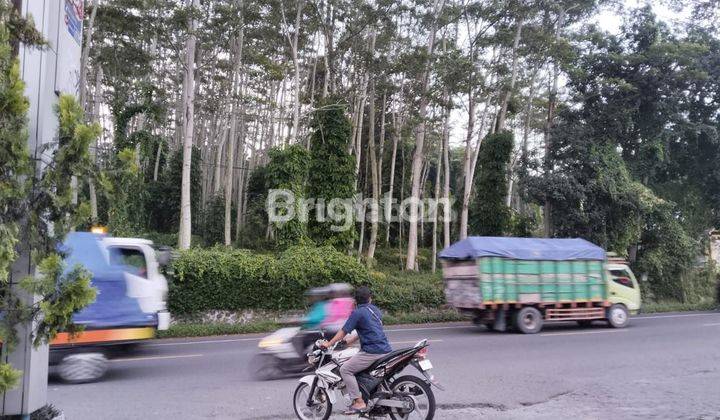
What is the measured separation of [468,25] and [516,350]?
16.7 metres

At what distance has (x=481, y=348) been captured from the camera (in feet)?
41.1

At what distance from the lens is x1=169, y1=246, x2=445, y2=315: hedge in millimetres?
17547

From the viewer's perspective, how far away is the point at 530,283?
51.9 feet

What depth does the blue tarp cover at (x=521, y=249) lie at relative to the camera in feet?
50.6

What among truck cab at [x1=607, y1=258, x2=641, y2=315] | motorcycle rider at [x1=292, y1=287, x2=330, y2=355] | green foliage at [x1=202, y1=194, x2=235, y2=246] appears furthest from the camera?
green foliage at [x1=202, y1=194, x2=235, y2=246]

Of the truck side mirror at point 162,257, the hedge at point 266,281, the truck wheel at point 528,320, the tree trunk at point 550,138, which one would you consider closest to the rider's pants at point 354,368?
the truck side mirror at point 162,257

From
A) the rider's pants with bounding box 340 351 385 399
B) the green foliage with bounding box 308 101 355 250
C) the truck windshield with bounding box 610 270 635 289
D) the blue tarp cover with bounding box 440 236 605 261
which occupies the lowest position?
the rider's pants with bounding box 340 351 385 399

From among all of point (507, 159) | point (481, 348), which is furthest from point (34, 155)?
point (507, 159)

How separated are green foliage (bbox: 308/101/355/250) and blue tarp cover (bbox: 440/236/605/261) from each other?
10428 millimetres

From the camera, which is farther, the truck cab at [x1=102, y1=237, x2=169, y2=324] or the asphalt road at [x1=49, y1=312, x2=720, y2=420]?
the truck cab at [x1=102, y1=237, x2=169, y2=324]

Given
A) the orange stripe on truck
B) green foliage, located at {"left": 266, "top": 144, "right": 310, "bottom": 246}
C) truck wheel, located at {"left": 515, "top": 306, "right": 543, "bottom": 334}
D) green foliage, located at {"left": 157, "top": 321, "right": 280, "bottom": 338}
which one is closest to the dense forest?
green foliage, located at {"left": 266, "top": 144, "right": 310, "bottom": 246}

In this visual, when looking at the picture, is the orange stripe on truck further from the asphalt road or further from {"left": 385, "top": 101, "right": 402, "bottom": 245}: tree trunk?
{"left": 385, "top": 101, "right": 402, "bottom": 245}: tree trunk

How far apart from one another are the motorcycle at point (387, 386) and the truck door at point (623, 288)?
42.8 ft

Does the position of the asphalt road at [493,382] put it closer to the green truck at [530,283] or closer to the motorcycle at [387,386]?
the motorcycle at [387,386]
